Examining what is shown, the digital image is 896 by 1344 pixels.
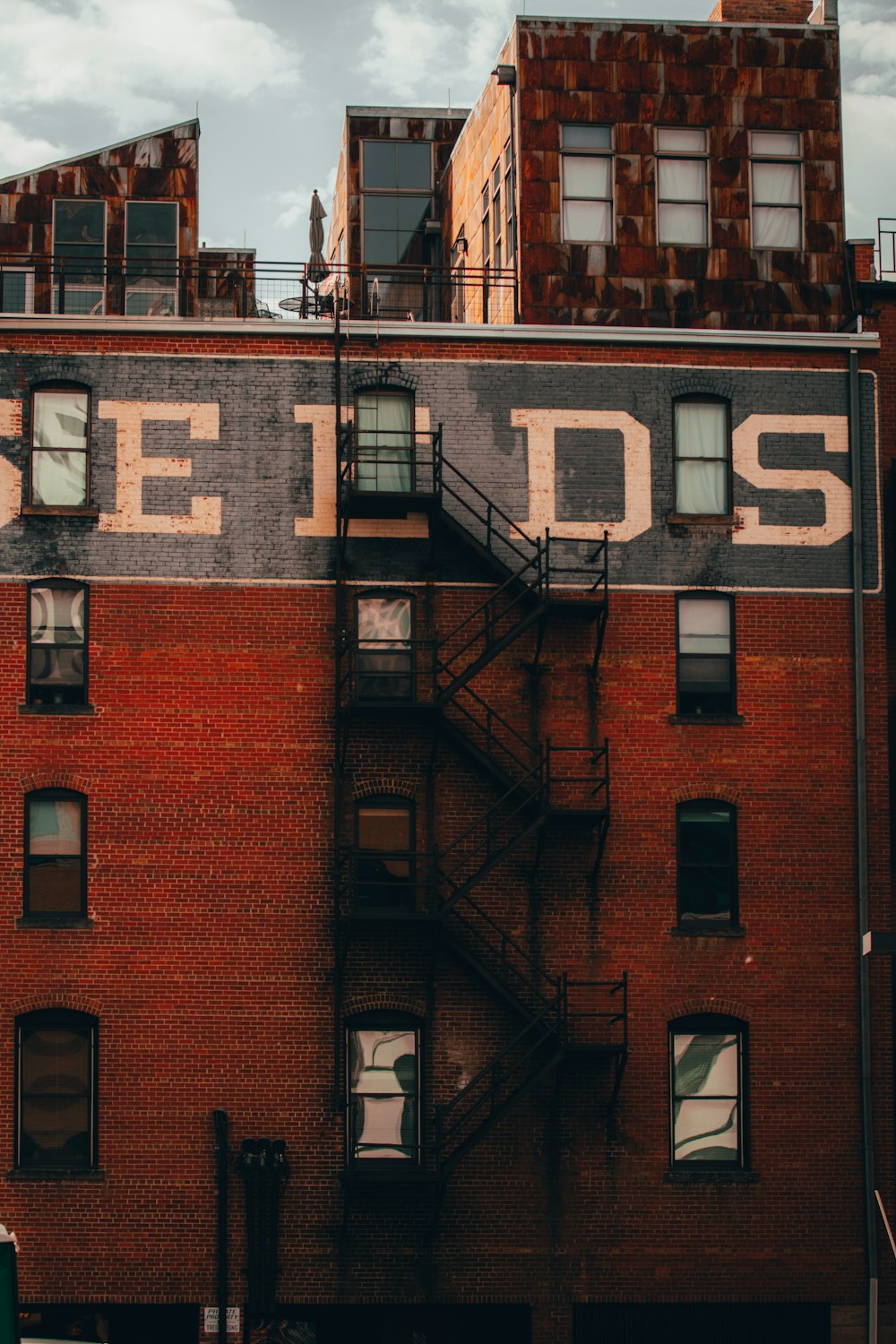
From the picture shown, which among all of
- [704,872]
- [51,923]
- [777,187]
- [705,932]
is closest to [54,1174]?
[51,923]

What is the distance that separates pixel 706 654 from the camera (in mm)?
28297

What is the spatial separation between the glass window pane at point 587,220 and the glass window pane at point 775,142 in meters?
2.72

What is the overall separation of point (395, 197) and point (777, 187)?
10.5 metres

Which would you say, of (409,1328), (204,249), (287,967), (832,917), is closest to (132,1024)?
(287,967)

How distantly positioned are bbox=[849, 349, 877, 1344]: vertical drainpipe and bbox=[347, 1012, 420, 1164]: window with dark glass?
6748 millimetres

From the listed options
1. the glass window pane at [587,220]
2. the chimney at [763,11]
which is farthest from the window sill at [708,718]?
the chimney at [763,11]

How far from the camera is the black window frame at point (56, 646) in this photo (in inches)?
1081

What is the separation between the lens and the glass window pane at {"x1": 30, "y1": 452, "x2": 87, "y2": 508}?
27.9m

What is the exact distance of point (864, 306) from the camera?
3006cm

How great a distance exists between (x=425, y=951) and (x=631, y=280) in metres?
11.1

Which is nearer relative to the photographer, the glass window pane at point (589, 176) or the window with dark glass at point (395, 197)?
the glass window pane at point (589, 176)

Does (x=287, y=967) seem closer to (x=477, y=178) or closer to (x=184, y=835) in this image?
(x=184, y=835)

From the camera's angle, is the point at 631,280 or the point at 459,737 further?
the point at 631,280

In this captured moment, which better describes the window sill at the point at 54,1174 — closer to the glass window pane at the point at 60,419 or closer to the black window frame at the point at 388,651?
the black window frame at the point at 388,651
